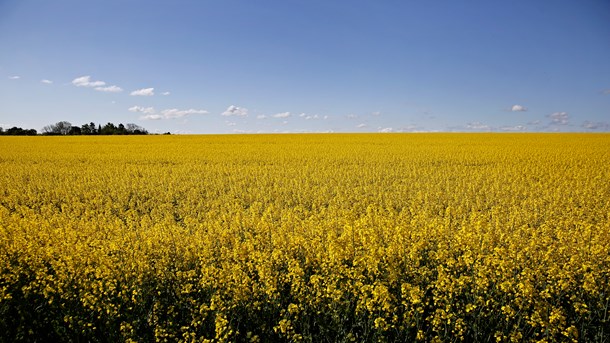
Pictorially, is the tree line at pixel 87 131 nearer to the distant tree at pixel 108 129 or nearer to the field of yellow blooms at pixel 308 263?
A: the distant tree at pixel 108 129

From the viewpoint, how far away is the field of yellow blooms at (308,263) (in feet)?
15.4

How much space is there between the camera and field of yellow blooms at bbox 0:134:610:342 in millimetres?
4703

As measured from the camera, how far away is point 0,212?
32.7 feet

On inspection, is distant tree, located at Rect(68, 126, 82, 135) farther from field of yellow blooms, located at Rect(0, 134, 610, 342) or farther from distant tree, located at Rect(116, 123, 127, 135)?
field of yellow blooms, located at Rect(0, 134, 610, 342)

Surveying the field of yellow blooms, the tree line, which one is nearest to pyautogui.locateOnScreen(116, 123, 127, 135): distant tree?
the tree line

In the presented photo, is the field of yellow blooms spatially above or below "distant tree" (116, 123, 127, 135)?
below

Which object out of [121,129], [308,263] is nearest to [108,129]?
[121,129]

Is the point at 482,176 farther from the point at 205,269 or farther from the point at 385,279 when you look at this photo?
the point at 205,269

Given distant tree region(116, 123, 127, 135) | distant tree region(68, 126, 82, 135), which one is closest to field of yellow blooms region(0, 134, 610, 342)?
distant tree region(116, 123, 127, 135)

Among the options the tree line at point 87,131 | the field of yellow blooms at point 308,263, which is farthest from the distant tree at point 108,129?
the field of yellow blooms at point 308,263

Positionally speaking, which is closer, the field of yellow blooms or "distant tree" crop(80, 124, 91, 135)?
the field of yellow blooms

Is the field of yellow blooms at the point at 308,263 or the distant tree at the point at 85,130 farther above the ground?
the distant tree at the point at 85,130

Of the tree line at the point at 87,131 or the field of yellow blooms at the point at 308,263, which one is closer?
the field of yellow blooms at the point at 308,263

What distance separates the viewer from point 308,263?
6.26 meters
